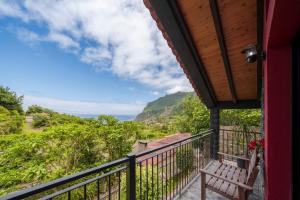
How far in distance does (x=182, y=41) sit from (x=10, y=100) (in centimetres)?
2383

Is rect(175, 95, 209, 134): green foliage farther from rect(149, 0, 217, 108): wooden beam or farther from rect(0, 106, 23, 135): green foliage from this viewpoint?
rect(0, 106, 23, 135): green foliage

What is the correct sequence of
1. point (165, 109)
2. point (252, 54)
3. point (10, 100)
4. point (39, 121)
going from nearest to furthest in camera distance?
point (252, 54) → point (39, 121) → point (10, 100) → point (165, 109)

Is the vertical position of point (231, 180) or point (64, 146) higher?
point (231, 180)

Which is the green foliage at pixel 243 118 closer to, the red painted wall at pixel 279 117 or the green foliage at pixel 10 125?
the red painted wall at pixel 279 117

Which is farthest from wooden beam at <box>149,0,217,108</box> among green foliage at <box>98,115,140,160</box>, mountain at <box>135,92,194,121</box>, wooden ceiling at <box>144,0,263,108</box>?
mountain at <box>135,92,194,121</box>

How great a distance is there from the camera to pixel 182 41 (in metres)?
3.19

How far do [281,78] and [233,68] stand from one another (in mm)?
2154

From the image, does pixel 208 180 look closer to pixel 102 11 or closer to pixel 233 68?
pixel 233 68

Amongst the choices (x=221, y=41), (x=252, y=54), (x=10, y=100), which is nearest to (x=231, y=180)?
(x=252, y=54)

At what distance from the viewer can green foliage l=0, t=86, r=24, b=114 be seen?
19.9 meters

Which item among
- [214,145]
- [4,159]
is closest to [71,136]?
[4,159]

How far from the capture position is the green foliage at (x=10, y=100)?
1993 centimetres

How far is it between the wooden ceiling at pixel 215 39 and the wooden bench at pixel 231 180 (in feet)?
5.81

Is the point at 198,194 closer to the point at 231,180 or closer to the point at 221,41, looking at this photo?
the point at 231,180
